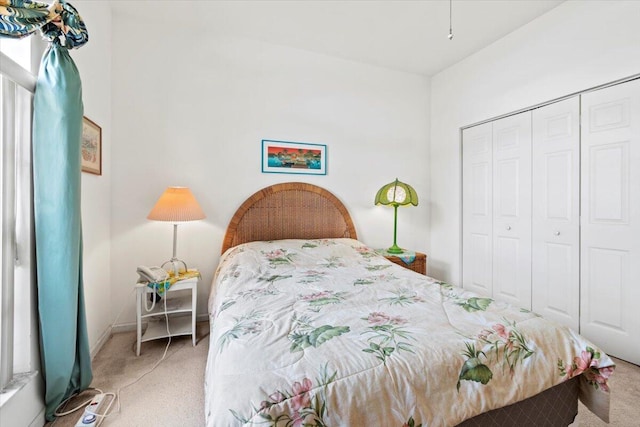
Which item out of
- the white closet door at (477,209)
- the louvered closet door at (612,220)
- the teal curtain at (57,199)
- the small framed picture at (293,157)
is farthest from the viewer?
the white closet door at (477,209)

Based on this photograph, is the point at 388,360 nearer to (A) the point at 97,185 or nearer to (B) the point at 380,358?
(B) the point at 380,358

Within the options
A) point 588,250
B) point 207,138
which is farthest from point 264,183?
point 588,250

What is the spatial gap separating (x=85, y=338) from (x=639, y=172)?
3659 millimetres

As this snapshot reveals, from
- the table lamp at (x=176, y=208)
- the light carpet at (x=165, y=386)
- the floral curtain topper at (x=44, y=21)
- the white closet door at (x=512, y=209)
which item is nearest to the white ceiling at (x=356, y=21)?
the white closet door at (x=512, y=209)

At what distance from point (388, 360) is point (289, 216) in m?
2.12

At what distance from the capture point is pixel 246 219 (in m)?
2.79

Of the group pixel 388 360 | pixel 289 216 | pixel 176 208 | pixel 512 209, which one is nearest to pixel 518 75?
pixel 512 209

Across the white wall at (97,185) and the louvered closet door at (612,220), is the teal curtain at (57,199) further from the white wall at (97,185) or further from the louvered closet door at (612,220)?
the louvered closet door at (612,220)

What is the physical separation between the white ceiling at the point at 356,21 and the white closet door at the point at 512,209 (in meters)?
0.88

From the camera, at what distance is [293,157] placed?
298 cm

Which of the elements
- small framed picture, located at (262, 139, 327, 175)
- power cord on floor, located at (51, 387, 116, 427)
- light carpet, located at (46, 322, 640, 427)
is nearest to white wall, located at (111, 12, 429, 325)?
small framed picture, located at (262, 139, 327, 175)

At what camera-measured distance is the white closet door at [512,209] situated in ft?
8.71

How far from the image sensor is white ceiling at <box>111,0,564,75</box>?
2352mm

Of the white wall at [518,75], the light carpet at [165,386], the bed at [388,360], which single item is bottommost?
the light carpet at [165,386]
